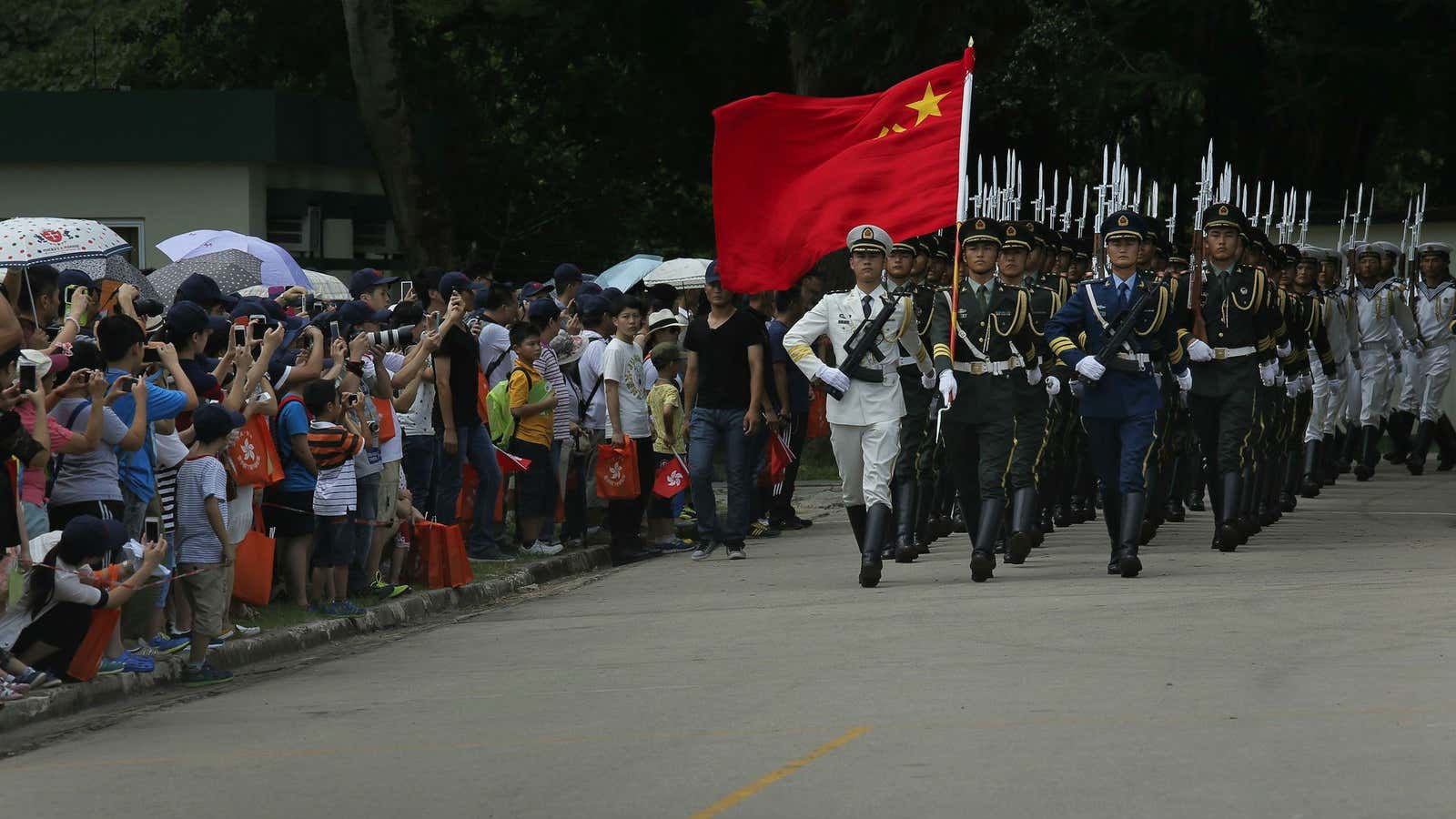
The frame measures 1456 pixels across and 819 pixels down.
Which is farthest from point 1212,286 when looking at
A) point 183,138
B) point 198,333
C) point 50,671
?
point 183,138

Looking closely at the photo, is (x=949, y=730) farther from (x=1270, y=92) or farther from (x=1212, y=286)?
(x=1270, y=92)

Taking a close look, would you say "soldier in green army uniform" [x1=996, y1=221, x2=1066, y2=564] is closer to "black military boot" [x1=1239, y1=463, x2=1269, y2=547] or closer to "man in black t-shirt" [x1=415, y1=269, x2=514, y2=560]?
"black military boot" [x1=1239, y1=463, x2=1269, y2=547]

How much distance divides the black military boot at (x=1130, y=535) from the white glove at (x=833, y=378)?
1722mm

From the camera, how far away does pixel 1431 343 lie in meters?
23.0

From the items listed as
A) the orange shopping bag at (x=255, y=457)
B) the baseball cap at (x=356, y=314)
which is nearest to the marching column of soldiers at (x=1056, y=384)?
the baseball cap at (x=356, y=314)

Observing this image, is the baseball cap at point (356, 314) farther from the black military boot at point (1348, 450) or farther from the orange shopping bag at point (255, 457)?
the black military boot at point (1348, 450)

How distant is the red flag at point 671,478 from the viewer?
15.9 m

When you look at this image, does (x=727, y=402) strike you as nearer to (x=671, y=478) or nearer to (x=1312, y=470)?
(x=671, y=478)

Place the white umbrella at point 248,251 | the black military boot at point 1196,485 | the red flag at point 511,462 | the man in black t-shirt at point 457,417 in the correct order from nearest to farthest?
the man in black t-shirt at point 457,417, the red flag at point 511,462, the white umbrella at point 248,251, the black military boot at point 1196,485

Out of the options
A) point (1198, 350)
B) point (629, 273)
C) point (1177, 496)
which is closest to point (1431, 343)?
point (1177, 496)

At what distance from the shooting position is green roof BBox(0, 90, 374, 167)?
3023 cm

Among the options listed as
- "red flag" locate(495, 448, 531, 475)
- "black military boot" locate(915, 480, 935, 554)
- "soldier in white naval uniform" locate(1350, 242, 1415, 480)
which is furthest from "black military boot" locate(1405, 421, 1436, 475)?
"red flag" locate(495, 448, 531, 475)

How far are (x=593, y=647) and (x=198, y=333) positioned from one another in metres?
2.35

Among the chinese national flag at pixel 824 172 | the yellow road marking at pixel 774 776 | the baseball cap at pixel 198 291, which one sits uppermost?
the chinese national flag at pixel 824 172
